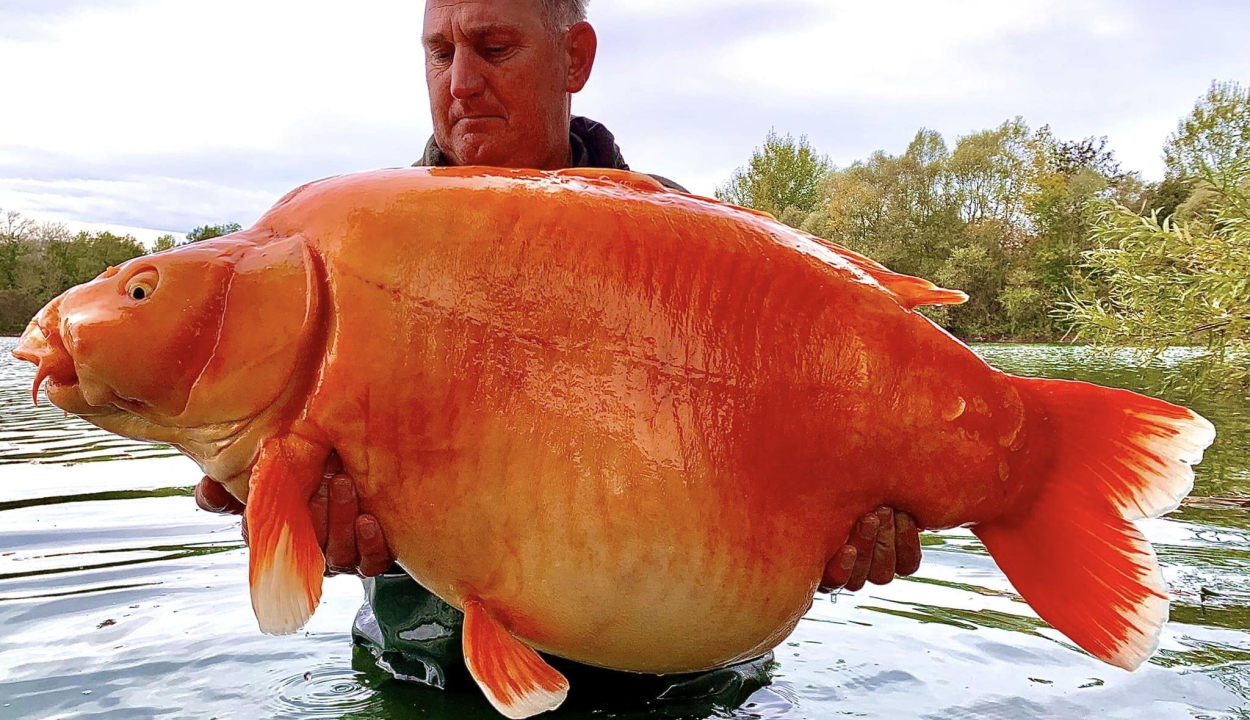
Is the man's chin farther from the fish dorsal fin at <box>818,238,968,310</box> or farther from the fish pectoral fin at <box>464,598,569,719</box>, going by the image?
the fish pectoral fin at <box>464,598,569,719</box>

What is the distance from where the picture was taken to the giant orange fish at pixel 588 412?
1.69 meters

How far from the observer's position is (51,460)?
289 inches

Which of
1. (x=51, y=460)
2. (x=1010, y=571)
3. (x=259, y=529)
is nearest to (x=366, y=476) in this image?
(x=259, y=529)

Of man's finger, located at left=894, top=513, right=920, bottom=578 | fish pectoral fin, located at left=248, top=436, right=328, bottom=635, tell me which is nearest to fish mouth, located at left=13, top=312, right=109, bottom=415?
fish pectoral fin, located at left=248, top=436, right=328, bottom=635

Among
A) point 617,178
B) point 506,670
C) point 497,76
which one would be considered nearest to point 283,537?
point 506,670

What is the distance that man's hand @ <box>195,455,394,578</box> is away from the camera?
5.86 feet

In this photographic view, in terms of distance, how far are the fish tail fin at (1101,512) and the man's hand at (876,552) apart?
203 millimetres

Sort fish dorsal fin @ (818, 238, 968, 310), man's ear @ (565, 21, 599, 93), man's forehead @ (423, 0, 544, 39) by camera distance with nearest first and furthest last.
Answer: fish dorsal fin @ (818, 238, 968, 310), man's forehead @ (423, 0, 544, 39), man's ear @ (565, 21, 599, 93)

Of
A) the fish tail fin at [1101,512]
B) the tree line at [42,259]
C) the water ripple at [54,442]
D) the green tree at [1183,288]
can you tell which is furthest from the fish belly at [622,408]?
the tree line at [42,259]

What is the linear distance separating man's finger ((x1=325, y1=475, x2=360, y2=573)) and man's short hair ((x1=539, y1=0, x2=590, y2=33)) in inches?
66.4

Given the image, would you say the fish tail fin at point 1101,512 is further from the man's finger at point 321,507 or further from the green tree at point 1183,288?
the green tree at point 1183,288

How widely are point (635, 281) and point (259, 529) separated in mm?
792

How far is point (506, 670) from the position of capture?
1755 millimetres

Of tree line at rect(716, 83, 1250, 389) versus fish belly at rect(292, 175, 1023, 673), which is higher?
tree line at rect(716, 83, 1250, 389)
